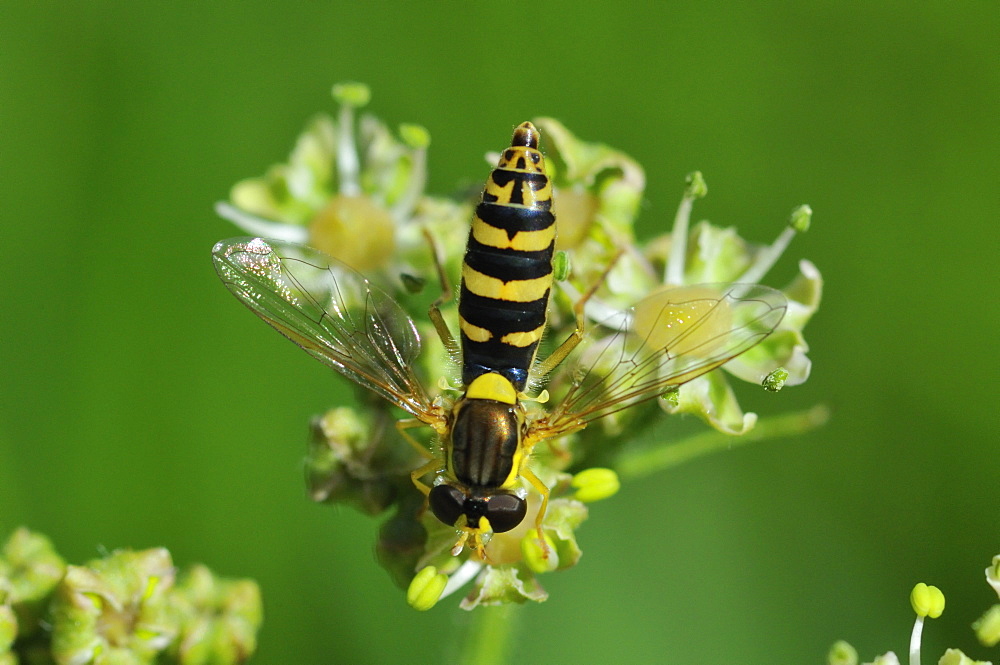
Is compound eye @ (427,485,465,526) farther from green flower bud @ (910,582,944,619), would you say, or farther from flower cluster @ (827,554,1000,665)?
green flower bud @ (910,582,944,619)

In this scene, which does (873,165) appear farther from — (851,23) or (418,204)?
(418,204)

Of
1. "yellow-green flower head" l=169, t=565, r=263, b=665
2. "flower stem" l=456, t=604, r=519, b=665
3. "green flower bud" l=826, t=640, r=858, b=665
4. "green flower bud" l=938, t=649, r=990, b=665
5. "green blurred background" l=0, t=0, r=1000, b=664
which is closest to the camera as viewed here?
"green flower bud" l=938, t=649, r=990, b=665

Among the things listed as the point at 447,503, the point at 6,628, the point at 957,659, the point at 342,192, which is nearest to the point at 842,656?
the point at 957,659

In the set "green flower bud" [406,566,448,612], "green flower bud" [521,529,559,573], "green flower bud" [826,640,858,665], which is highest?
"green flower bud" [521,529,559,573]

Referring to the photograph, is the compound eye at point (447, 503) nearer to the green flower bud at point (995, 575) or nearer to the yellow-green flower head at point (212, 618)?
the yellow-green flower head at point (212, 618)

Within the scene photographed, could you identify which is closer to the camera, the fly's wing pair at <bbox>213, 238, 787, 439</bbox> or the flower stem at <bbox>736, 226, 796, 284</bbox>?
the fly's wing pair at <bbox>213, 238, 787, 439</bbox>

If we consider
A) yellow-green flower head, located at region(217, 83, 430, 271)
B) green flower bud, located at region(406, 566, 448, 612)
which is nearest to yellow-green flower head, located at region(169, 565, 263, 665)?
green flower bud, located at region(406, 566, 448, 612)

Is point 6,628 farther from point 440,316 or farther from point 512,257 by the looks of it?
point 512,257

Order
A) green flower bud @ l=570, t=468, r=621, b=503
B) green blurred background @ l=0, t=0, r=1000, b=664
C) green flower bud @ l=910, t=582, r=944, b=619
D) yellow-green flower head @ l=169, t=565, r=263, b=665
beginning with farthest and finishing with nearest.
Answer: green blurred background @ l=0, t=0, r=1000, b=664 < yellow-green flower head @ l=169, t=565, r=263, b=665 < green flower bud @ l=570, t=468, r=621, b=503 < green flower bud @ l=910, t=582, r=944, b=619
